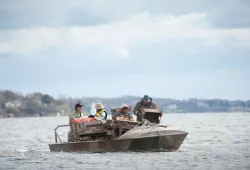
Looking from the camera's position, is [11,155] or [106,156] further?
[11,155]

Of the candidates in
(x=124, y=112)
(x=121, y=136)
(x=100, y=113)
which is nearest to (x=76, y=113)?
(x=100, y=113)

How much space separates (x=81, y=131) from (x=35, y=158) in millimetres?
2347

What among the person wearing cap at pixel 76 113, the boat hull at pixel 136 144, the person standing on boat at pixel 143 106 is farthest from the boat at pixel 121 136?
the person standing on boat at pixel 143 106

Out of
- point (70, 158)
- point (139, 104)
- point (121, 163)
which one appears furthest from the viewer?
point (139, 104)

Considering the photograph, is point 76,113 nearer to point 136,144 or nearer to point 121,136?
point 121,136

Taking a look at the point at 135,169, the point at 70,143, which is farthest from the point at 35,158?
the point at 135,169

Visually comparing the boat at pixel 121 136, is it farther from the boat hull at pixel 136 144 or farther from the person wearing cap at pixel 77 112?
the person wearing cap at pixel 77 112

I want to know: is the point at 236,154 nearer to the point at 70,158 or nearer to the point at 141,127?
the point at 141,127

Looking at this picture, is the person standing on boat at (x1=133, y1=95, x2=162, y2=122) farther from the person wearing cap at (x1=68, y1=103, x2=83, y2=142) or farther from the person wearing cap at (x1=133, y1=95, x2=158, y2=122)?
the person wearing cap at (x1=68, y1=103, x2=83, y2=142)

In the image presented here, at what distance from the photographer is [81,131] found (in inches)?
1303

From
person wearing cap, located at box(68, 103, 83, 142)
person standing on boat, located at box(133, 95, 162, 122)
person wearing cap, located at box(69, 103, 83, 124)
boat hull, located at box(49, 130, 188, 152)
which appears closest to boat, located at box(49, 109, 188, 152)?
boat hull, located at box(49, 130, 188, 152)

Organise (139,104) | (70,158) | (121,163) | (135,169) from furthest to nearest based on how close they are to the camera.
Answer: (139,104) → (70,158) → (121,163) → (135,169)

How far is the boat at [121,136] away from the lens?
3181cm

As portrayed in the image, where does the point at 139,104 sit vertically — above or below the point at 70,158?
above
